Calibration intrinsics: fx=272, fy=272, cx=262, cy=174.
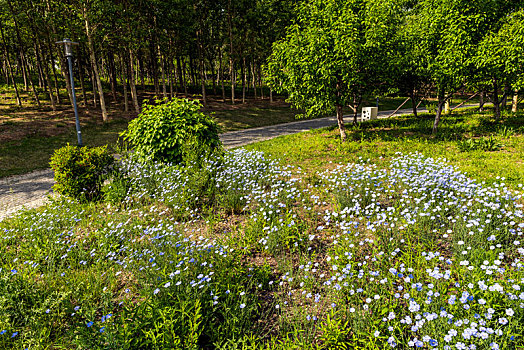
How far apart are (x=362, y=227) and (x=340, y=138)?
7.16 m

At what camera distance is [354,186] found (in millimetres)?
5758

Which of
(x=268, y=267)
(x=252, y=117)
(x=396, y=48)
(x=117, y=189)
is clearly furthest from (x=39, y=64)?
(x=268, y=267)

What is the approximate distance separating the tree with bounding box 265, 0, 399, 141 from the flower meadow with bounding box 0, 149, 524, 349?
5.31 meters

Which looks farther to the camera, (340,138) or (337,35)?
(340,138)

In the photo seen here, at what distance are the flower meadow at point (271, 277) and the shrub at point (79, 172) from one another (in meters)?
0.71

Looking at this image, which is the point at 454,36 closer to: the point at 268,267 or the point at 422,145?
the point at 422,145

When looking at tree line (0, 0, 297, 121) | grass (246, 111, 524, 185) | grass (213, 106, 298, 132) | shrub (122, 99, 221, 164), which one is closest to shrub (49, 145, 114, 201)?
shrub (122, 99, 221, 164)

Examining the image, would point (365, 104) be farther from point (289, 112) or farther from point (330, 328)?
point (330, 328)

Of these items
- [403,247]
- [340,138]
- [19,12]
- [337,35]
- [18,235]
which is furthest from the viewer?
[19,12]

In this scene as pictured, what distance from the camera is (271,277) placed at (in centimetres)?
377

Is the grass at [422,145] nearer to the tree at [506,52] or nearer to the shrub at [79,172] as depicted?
the tree at [506,52]

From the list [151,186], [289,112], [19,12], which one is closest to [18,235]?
[151,186]

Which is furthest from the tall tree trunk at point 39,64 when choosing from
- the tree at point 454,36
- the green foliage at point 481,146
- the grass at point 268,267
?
the green foliage at point 481,146

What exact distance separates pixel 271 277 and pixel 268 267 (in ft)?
0.46
